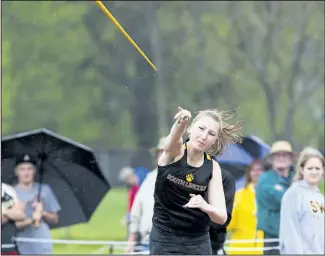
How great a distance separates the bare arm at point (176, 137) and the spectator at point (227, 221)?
1766 mm

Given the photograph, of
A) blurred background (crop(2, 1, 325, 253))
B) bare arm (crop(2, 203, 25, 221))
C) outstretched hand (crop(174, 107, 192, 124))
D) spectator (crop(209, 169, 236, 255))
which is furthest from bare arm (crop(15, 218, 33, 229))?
blurred background (crop(2, 1, 325, 253))

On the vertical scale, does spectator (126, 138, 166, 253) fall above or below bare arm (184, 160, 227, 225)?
above

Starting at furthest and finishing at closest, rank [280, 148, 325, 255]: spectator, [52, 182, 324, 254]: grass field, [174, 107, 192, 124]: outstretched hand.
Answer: [52, 182, 324, 254]: grass field < [280, 148, 325, 255]: spectator < [174, 107, 192, 124]: outstretched hand

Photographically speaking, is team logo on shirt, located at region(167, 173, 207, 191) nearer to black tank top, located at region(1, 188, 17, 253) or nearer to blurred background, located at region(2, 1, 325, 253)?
black tank top, located at region(1, 188, 17, 253)

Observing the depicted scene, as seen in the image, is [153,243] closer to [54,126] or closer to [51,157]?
[51,157]

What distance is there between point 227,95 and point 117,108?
1203 cm

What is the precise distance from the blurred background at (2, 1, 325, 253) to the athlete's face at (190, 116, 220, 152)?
1285 inches

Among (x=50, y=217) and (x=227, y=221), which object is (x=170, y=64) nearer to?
(x=50, y=217)

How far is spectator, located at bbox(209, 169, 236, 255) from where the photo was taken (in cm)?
851

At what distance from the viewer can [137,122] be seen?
5894 cm

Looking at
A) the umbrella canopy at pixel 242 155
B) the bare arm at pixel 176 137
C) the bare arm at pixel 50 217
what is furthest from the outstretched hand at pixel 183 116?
the umbrella canopy at pixel 242 155

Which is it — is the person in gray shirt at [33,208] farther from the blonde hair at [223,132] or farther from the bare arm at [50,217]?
the blonde hair at [223,132]

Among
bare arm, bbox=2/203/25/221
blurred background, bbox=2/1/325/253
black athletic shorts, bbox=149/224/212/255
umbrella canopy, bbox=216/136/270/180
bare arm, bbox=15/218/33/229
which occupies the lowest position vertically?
black athletic shorts, bbox=149/224/212/255

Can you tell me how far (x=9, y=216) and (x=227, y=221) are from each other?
7.90ft
